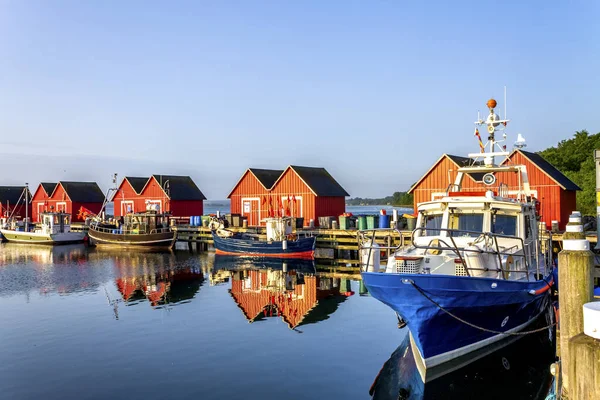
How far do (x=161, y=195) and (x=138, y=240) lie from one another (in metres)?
9.01

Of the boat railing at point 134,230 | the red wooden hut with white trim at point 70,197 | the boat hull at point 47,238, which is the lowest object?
the boat hull at point 47,238

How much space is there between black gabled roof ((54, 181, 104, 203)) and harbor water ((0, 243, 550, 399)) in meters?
37.3

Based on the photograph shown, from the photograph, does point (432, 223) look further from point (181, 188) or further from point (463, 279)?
point (181, 188)

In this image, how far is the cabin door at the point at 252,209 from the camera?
149 ft

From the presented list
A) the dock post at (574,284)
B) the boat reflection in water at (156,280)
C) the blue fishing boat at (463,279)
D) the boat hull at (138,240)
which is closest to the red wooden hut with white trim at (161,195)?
the boat hull at (138,240)

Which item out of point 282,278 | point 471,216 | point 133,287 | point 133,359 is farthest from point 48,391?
point 282,278

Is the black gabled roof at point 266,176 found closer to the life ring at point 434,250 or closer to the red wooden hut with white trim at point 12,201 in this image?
the life ring at point 434,250

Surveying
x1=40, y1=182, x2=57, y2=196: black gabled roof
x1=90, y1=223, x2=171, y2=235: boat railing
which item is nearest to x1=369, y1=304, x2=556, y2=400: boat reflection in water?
x1=90, y1=223, x2=171, y2=235: boat railing

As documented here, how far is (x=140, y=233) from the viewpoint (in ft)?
148

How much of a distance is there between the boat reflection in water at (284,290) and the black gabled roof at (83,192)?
35647 mm

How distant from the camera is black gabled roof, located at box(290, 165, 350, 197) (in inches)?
1676

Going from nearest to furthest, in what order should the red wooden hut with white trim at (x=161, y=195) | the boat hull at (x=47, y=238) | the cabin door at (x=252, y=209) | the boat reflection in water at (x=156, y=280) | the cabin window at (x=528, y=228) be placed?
the cabin window at (x=528, y=228), the boat reflection in water at (x=156, y=280), the cabin door at (x=252, y=209), the boat hull at (x=47, y=238), the red wooden hut with white trim at (x=161, y=195)

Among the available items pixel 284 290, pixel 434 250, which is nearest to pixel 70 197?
pixel 284 290

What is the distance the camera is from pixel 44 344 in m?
15.4
